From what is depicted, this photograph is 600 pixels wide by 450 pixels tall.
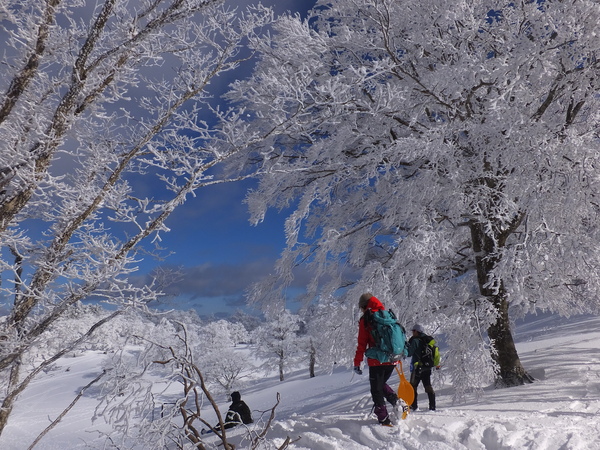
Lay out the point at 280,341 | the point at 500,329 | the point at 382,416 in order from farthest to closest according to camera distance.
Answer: the point at 280,341 → the point at 500,329 → the point at 382,416

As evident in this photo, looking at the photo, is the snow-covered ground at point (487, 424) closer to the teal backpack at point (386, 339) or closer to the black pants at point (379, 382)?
the black pants at point (379, 382)

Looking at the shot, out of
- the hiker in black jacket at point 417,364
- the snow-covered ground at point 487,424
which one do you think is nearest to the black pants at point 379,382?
the snow-covered ground at point 487,424

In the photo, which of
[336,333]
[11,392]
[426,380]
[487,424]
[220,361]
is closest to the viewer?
[11,392]

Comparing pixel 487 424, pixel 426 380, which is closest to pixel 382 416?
pixel 487 424

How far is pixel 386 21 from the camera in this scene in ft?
19.1

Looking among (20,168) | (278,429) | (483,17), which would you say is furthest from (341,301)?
(20,168)

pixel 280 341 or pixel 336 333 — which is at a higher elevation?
pixel 336 333

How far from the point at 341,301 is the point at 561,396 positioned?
326cm

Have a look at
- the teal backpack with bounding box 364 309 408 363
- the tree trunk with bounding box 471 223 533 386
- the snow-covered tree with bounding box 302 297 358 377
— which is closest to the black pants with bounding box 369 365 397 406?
the teal backpack with bounding box 364 309 408 363

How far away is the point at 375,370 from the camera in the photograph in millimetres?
4301

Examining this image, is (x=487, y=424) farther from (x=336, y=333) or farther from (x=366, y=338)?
(x=336, y=333)

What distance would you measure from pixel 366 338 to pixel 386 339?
0.94 ft

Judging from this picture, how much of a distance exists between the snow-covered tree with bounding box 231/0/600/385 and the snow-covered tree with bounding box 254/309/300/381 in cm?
3737

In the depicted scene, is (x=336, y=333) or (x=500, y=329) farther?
(x=500, y=329)
